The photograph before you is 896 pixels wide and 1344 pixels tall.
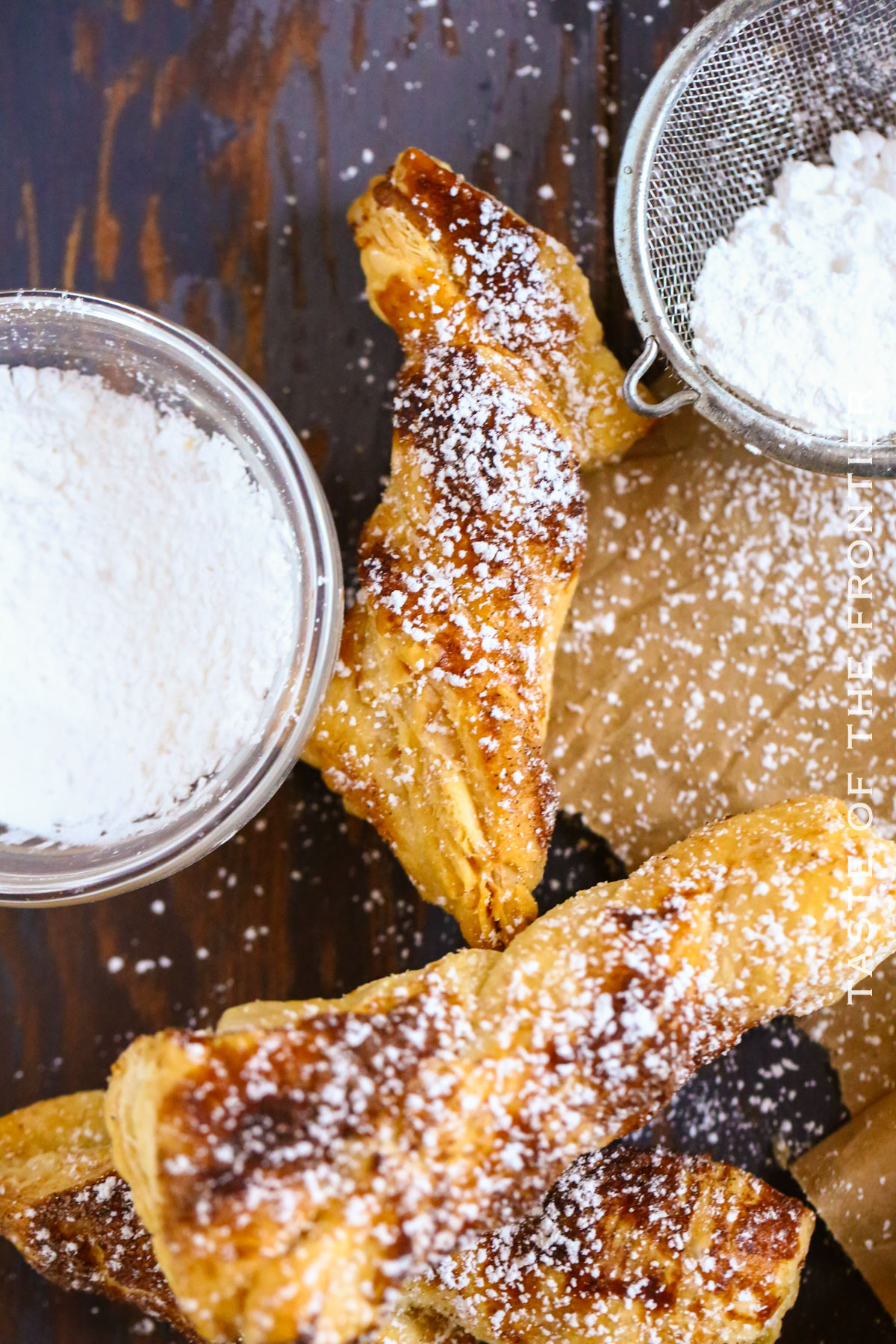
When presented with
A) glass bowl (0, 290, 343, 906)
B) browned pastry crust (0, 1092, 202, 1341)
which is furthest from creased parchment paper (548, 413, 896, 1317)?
browned pastry crust (0, 1092, 202, 1341)

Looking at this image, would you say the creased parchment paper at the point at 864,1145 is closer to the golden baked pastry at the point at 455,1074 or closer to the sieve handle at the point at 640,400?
the golden baked pastry at the point at 455,1074

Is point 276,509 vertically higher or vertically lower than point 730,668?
higher

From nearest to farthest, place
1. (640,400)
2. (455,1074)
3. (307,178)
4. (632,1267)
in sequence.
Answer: (455,1074), (632,1267), (640,400), (307,178)

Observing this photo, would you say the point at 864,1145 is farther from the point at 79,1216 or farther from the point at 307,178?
the point at 307,178

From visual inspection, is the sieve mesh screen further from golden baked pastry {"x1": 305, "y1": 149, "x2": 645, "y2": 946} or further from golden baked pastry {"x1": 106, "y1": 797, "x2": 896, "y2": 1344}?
golden baked pastry {"x1": 106, "y1": 797, "x2": 896, "y2": 1344}

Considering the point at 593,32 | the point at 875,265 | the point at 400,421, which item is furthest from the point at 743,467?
the point at 593,32

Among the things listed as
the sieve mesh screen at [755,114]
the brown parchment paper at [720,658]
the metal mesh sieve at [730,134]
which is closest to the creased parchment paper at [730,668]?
the brown parchment paper at [720,658]

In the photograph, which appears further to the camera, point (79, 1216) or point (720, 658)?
point (720, 658)

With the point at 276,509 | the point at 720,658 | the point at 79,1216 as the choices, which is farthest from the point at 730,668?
the point at 79,1216
